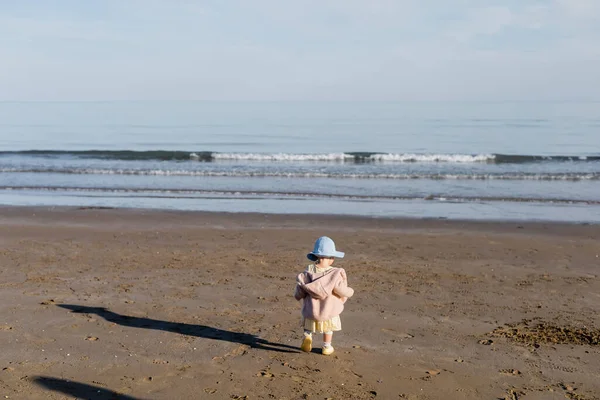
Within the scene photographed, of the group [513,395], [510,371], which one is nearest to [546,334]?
[510,371]

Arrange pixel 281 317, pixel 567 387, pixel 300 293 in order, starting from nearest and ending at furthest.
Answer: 1. pixel 567 387
2. pixel 300 293
3. pixel 281 317

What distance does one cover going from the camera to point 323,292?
18.4 ft

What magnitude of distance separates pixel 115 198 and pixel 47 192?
260 cm

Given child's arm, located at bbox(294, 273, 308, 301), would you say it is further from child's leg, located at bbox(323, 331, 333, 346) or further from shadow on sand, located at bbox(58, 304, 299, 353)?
shadow on sand, located at bbox(58, 304, 299, 353)

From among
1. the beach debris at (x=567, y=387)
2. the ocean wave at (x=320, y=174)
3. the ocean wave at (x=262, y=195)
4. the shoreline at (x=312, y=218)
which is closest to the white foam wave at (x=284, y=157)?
the ocean wave at (x=320, y=174)

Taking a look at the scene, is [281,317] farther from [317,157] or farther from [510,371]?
[317,157]

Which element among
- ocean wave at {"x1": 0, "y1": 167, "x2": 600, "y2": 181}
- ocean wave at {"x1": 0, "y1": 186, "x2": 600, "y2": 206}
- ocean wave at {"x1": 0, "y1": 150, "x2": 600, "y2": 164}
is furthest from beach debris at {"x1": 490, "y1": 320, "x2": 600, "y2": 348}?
ocean wave at {"x1": 0, "y1": 150, "x2": 600, "y2": 164}

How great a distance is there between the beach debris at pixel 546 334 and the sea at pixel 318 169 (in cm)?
745

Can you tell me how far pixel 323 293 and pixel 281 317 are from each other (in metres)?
1.27

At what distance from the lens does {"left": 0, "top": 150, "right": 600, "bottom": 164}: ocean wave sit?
28.4m

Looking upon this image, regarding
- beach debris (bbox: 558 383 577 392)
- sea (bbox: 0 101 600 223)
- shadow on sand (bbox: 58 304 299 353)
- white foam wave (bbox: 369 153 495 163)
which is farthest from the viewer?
white foam wave (bbox: 369 153 495 163)

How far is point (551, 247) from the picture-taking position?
34.7 ft

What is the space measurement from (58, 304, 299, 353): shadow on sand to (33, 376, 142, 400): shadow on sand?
136cm

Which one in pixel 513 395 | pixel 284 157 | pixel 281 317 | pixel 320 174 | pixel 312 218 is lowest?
pixel 513 395
